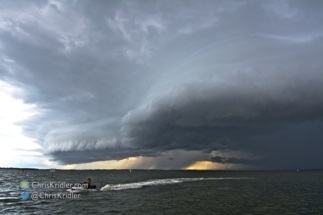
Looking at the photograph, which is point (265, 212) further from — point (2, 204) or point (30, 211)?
point (2, 204)

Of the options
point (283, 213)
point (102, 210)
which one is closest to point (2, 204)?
point (102, 210)

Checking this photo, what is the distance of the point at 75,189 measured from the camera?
64.4 metres

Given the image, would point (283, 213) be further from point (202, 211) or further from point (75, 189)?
point (75, 189)

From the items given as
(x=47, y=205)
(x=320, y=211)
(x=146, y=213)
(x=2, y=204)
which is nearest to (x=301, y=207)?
(x=320, y=211)

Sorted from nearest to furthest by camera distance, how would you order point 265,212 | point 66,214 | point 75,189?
point 66,214
point 265,212
point 75,189

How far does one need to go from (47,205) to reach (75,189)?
2438 centimetres

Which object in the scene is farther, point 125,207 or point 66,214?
point 125,207

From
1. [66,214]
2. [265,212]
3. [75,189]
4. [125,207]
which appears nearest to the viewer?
[66,214]

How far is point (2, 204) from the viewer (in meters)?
40.9

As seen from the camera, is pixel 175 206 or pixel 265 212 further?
pixel 175 206

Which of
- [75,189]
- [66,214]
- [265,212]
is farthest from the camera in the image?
[75,189]

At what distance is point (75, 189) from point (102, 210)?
31155 millimetres

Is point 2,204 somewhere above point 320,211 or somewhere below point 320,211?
above

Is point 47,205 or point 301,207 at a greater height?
point 47,205
